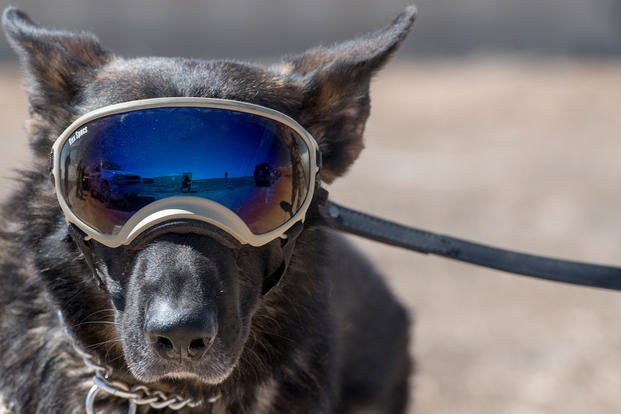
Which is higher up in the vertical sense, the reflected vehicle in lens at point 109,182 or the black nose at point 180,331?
the reflected vehicle in lens at point 109,182

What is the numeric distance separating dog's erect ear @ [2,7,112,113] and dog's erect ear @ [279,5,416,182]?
724 mm

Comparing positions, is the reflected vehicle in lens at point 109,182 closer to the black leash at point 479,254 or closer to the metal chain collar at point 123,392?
the metal chain collar at point 123,392

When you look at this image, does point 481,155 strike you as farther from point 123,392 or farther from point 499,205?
point 123,392

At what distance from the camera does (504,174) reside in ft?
36.9

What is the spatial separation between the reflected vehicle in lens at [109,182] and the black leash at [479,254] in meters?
1.01

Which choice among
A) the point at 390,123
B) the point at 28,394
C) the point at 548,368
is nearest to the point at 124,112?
the point at 28,394

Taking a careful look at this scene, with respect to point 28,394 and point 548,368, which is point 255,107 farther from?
point 548,368

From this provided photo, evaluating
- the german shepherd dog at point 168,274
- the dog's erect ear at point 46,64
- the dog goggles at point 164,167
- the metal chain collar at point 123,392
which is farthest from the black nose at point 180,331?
the dog's erect ear at point 46,64

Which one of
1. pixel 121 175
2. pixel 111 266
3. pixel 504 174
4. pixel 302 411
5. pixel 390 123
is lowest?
pixel 390 123

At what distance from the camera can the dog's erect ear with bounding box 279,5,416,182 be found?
3510mm

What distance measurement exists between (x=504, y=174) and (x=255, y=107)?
840 cm

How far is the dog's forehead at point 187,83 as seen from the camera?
10.6ft

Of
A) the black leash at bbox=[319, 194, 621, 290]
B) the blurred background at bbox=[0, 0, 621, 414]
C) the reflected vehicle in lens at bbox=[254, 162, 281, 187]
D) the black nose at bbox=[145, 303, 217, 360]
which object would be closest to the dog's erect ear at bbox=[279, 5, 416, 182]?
the black leash at bbox=[319, 194, 621, 290]

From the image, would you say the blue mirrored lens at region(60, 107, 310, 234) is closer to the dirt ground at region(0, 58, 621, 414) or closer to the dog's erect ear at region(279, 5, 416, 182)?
the dog's erect ear at region(279, 5, 416, 182)
